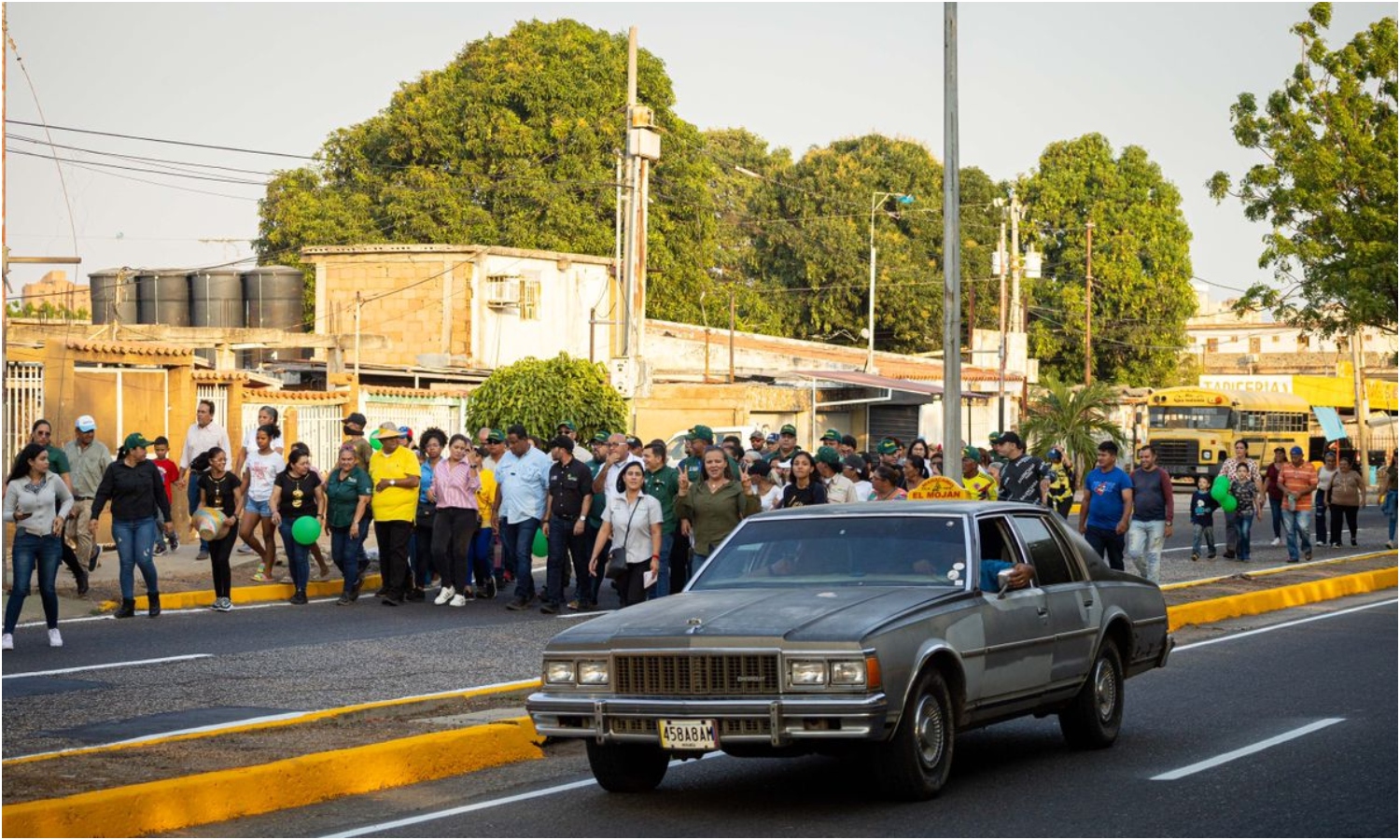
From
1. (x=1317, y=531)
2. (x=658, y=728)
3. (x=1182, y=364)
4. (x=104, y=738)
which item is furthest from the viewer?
(x=1182, y=364)

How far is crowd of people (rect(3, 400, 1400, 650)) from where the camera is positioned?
15703mm

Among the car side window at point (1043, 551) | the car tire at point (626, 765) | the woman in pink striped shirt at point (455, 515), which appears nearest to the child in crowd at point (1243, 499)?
the woman in pink striped shirt at point (455, 515)

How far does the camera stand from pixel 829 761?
33.6ft

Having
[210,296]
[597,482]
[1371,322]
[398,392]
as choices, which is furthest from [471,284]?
[597,482]

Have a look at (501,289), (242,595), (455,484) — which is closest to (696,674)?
(455,484)

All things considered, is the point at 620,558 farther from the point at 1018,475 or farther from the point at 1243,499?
the point at 1243,499

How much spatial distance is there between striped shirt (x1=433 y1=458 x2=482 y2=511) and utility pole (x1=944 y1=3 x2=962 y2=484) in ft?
16.0

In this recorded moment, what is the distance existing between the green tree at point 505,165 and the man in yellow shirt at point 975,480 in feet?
137

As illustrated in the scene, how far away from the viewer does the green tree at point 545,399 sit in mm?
35938

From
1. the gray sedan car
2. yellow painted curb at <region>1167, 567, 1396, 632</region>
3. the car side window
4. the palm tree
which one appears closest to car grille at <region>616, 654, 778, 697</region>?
the gray sedan car

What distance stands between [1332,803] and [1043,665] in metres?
1.77

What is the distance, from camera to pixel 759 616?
8.80m

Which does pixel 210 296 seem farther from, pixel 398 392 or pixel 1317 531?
pixel 1317 531

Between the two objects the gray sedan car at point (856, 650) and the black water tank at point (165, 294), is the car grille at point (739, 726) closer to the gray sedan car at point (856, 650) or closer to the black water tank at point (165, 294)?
the gray sedan car at point (856, 650)
